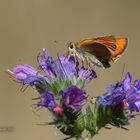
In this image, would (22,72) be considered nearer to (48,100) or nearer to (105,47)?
(48,100)

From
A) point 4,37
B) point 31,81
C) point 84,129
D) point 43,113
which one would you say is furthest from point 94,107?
point 4,37

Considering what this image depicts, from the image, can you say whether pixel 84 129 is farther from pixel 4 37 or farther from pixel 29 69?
pixel 4 37

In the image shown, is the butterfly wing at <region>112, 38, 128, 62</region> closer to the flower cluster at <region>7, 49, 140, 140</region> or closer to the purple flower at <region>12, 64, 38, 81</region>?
the flower cluster at <region>7, 49, 140, 140</region>

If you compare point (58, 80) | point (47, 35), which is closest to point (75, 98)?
point (58, 80)

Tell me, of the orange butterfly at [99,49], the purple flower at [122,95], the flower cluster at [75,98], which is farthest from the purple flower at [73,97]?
the orange butterfly at [99,49]

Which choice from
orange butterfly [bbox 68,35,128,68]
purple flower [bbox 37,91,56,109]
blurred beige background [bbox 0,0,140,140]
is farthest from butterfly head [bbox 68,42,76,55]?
blurred beige background [bbox 0,0,140,140]
